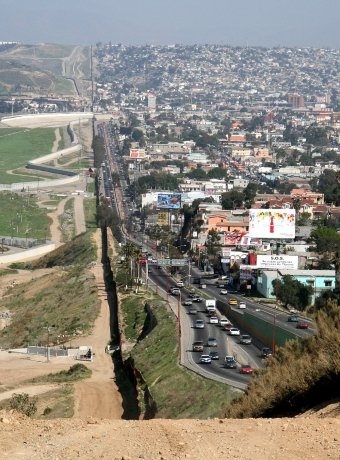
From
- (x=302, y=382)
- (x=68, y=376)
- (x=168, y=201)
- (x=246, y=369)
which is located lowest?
(x=68, y=376)

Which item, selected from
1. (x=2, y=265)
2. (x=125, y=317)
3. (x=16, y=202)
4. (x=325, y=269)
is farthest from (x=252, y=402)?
(x=16, y=202)

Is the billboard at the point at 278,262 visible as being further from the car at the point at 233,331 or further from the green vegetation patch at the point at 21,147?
the green vegetation patch at the point at 21,147

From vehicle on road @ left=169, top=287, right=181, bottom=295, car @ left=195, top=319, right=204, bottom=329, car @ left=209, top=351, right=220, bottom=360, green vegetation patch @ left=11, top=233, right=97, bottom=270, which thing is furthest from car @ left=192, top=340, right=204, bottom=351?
green vegetation patch @ left=11, top=233, right=97, bottom=270

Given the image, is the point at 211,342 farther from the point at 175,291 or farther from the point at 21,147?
the point at 21,147

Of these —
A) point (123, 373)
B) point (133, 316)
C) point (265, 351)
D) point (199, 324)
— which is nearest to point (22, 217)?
point (133, 316)

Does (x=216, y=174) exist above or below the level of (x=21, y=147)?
below

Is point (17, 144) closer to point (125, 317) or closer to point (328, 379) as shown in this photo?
point (125, 317)
